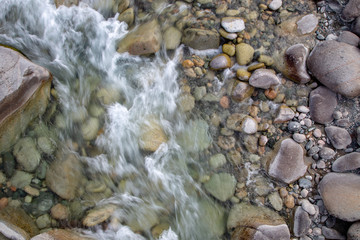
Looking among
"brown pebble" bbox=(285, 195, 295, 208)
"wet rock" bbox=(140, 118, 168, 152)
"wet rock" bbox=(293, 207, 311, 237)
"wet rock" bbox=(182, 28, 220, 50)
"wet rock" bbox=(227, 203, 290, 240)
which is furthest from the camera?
"wet rock" bbox=(182, 28, 220, 50)

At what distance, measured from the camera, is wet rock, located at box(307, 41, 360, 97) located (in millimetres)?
3146

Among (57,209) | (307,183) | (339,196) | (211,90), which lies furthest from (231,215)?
(57,209)

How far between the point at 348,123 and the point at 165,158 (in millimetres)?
2116

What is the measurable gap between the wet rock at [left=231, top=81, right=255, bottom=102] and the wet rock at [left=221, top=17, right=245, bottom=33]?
2.25ft

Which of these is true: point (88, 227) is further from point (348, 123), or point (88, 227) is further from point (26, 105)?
point (348, 123)

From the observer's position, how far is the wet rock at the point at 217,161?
3379mm

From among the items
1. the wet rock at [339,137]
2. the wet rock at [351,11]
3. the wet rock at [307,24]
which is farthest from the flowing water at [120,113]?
the wet rock at [351,11]

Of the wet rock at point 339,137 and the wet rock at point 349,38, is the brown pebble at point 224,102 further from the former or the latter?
the wet rock at point 349,38

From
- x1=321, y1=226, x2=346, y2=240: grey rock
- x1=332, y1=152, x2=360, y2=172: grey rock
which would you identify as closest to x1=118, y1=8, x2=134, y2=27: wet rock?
x1=332, y1=152, x2=360, y2=172: grey rock

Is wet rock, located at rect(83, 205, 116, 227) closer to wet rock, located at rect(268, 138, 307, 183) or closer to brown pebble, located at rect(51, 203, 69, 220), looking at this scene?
brown pebble, located at rect(51, 203, 69, 220)

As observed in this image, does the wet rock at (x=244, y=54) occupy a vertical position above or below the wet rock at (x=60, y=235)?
above

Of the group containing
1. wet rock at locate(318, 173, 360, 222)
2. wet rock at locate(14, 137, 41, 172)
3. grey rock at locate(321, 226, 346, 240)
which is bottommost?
grey rock at locate(321, 226, 346, 240)

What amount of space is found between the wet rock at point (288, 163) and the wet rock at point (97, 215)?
5.98 ft

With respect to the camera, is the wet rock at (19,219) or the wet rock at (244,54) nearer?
the wet rock at (19,219)
